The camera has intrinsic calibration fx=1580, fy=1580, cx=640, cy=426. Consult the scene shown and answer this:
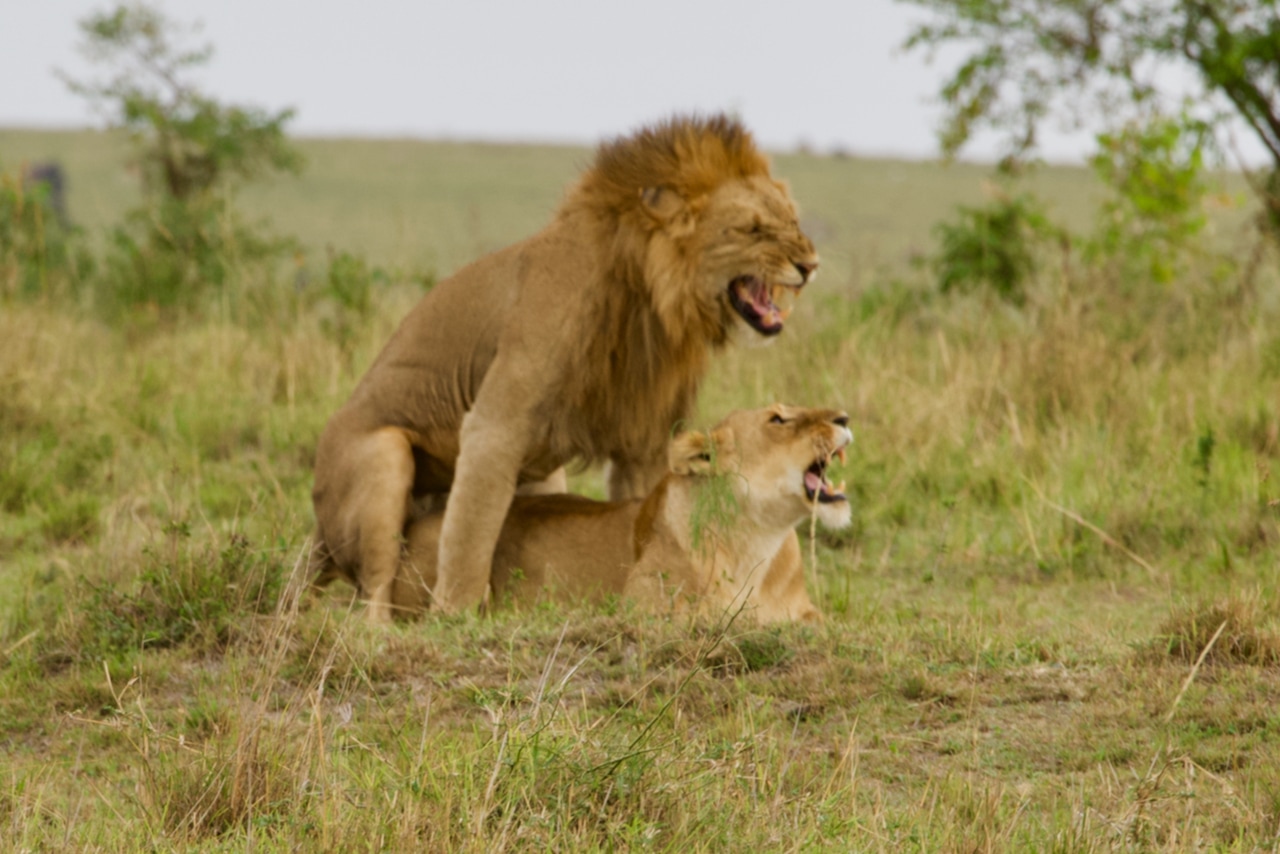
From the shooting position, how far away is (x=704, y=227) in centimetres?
505

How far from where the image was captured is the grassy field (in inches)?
119

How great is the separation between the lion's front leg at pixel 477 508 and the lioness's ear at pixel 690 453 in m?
0.53

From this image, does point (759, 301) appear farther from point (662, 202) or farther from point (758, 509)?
point (758, 509)

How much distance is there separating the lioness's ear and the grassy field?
23.1 inches

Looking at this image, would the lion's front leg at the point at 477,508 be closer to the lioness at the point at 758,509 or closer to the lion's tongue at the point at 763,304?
the lioness at the point at 758,509

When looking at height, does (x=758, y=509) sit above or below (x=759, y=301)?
below

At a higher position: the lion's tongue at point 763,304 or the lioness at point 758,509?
the lion's tongue at point 763,304

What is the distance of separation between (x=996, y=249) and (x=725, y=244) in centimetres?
570

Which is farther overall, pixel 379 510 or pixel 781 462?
pixel 379 510

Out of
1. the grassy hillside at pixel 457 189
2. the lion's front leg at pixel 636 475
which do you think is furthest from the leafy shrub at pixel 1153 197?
the grassy hillside at pixel 457 189

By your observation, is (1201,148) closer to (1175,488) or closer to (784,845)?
(1175,488)

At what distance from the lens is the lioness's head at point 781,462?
4.84 metres

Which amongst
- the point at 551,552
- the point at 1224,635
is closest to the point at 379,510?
the point at 551,552

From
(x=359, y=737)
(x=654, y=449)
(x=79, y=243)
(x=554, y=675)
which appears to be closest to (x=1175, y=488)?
(x=654, y=449)
